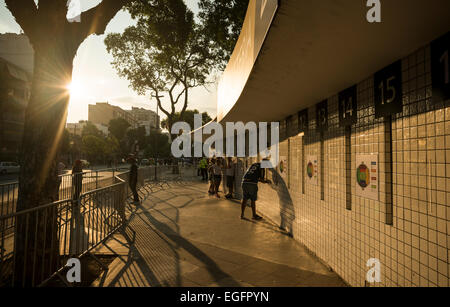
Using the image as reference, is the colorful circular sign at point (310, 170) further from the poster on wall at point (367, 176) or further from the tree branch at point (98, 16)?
the tree branch at point (98, 16)

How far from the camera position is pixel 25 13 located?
3.96m

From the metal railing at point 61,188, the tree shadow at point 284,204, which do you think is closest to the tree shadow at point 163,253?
the tree shadow at point 284,204

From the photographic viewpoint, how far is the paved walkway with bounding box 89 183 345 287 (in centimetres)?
388

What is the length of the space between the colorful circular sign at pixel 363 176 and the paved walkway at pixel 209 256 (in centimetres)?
148

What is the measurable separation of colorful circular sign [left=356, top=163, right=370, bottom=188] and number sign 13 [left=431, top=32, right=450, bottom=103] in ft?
3.98

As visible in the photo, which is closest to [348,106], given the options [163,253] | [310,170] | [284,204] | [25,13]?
[310,170]

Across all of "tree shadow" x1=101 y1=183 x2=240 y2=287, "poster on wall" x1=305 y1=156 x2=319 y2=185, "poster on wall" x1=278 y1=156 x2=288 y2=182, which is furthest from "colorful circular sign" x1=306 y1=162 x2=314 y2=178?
"tree shadow" x1=101 y1=183 x2=240 y2=287

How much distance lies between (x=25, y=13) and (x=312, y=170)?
5.31 metres

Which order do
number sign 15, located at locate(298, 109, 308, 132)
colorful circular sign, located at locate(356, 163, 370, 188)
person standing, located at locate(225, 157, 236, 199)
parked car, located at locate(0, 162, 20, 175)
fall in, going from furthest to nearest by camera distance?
parked car, located at locate(0, 162, 20, 175) < person standing, located at locate(225, 157, 236, 199) < number sign 15, located at locate(298, 109, 308, 132) < colorful circular sign, located at locate(356, 163, 370, 188)

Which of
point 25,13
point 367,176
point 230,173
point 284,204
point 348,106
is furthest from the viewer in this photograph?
point 230,173

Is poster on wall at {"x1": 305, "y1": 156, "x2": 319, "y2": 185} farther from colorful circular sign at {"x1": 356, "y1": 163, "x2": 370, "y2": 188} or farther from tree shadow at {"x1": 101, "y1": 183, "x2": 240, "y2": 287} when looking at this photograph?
tree shadow at {"x1": 101, "y1": 183, "x2": 240, "y2": 287}

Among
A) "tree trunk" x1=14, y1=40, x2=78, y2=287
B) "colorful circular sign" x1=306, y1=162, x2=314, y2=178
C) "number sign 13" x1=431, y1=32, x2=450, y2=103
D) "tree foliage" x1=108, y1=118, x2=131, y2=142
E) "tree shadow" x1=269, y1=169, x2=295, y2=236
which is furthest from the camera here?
"tree foliage" x1=108, y1=118, x2=131, y2=142

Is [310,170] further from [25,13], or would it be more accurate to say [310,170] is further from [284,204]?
[25,13]

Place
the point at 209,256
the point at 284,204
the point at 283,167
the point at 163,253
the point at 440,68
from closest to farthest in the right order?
the point at 440,68, the point at 209,256, the point at 163,253, the point at 284,204, the point at 283,167
